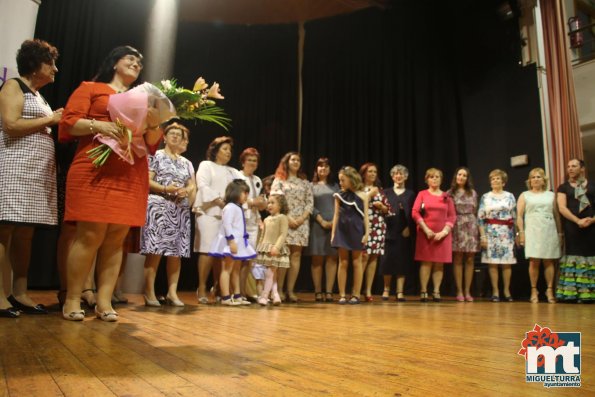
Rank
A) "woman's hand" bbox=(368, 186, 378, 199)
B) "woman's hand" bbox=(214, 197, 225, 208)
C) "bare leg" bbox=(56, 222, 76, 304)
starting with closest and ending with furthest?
"bare leg" bbox=(56, 222, 76, 304), "woman's hand" bbox=(214, 197, 225, 208), "woman's hand" bbox=(368, 186, 378, 199)

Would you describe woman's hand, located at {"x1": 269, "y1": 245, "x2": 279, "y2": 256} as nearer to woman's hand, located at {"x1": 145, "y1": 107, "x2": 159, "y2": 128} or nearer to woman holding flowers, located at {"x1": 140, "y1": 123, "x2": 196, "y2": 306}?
woman holding flowers, located at {"x1": 140, "y1": 123, "x2": 196, "y2": 306}

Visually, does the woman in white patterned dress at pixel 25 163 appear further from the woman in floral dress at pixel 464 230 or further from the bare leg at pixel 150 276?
the woman in floral dress at pixel 464 230

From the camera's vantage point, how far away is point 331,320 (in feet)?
8.79

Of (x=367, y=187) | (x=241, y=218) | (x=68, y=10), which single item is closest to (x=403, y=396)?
(x=241, y=218)

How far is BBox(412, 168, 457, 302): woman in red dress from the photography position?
16.7ft

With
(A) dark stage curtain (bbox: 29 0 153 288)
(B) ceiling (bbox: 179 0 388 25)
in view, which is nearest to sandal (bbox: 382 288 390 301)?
(A) dark stage curtain (bbox: 29 0 153 288)

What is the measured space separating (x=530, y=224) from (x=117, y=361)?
16.3 feet

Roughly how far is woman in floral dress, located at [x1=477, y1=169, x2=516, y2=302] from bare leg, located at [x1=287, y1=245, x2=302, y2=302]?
2.13 m

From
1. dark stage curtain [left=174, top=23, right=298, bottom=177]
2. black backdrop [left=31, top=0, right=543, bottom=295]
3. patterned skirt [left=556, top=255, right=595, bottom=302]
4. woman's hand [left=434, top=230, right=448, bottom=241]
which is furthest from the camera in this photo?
dark stage curtain [left=174, top=23, right=298, bottom=177]

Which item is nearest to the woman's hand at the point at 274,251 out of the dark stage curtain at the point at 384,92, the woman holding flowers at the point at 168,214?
the woman holding flowers at the point at 168,214

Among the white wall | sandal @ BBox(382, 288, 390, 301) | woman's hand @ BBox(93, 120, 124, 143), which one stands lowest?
sandal @ BBox(382, 288, 390, 301)

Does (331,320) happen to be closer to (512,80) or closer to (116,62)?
(116,62)

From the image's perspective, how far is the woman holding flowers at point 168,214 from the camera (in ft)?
11.5

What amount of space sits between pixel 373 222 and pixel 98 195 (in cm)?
316
